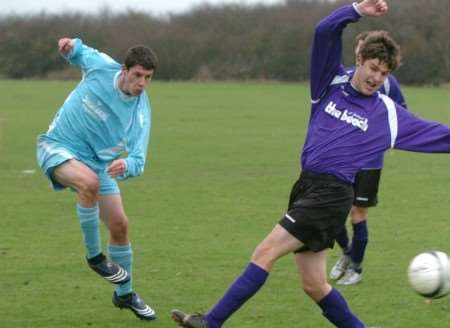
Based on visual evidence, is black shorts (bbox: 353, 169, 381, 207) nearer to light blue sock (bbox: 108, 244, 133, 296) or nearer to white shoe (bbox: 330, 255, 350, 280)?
white shoe (bbox: 330, 255, 350, 280)

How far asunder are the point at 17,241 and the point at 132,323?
11.3 ft

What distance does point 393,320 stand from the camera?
269 inches

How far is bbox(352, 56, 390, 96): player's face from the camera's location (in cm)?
555

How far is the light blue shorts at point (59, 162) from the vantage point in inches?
262

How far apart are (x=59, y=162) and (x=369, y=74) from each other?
234 cm

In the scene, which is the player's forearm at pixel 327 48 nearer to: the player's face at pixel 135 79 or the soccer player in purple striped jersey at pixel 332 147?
the soccer player in purple striped jersey at pixel 332 147

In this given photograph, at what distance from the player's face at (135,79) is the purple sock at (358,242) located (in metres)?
2.40

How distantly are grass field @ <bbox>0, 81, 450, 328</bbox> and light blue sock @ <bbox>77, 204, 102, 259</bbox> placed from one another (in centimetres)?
53

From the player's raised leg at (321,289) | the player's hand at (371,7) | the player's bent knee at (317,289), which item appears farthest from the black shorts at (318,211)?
the player's hand at (371,7)

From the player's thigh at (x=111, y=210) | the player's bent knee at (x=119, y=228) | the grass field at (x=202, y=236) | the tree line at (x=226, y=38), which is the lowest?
the tree line at (x=226, y=38)

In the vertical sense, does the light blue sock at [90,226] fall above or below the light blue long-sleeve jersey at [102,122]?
below

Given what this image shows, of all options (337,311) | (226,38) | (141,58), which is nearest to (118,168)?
(141,58)

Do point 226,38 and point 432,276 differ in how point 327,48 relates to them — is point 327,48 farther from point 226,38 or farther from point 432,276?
point 226,38

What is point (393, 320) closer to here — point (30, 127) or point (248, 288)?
point (248, 288)
